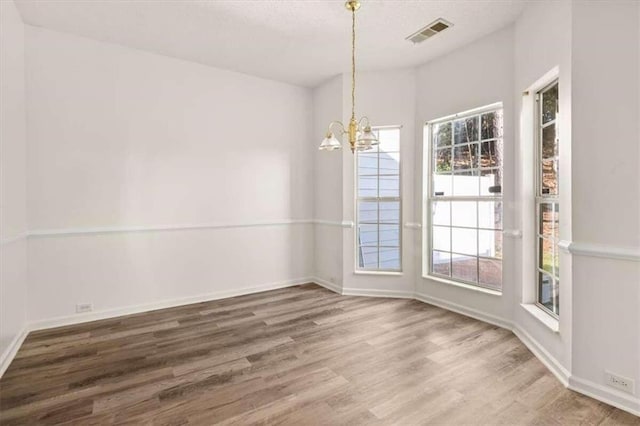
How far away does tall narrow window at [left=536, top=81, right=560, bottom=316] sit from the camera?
2.76 meters

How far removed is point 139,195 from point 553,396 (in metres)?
4.20

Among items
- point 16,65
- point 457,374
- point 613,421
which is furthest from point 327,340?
point 16,65

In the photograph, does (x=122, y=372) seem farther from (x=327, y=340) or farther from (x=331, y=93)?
(x=331, y=93)

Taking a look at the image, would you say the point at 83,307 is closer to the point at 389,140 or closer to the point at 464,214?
the point at 389,140

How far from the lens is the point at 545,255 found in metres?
2.95

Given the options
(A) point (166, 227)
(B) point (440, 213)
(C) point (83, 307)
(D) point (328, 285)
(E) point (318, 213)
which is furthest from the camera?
(E) point (318, 213)

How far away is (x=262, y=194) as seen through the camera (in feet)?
15.4

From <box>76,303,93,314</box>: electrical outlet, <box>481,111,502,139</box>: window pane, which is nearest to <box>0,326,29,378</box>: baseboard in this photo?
<box>76,303,93,314</box>: electrical outlet

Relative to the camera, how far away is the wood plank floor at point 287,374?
6.56ft

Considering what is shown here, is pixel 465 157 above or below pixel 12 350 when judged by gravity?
above

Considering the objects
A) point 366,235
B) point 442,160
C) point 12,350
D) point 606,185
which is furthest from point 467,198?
point 12,350

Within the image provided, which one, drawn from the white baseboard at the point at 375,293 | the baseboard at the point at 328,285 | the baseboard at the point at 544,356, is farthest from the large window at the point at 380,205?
the baseboard at the point at 544,356

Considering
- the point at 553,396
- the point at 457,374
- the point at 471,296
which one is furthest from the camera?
the point at 471,296

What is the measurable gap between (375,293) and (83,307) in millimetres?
3371
